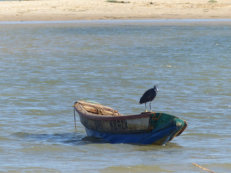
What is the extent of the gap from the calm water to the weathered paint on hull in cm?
16

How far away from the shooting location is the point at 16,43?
4059 cm

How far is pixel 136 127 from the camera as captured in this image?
492 inches

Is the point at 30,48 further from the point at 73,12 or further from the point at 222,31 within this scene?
the point at 73,12

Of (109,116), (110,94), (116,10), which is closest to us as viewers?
(109,116)

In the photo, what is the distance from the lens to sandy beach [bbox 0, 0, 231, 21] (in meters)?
58.5

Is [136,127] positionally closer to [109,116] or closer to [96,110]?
[109,116]

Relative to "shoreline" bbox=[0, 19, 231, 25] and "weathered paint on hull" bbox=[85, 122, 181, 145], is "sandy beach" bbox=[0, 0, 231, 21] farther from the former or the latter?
"weathered paint on hull" bbox=[85, 122, 181, 145]

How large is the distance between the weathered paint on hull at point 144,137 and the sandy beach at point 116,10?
44.9m

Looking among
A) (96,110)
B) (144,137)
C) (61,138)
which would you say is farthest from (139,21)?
(144,137)

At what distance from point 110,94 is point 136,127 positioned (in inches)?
291

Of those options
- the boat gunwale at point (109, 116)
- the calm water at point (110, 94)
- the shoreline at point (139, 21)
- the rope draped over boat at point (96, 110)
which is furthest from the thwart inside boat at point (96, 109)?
the shoreline at point (139, 21)

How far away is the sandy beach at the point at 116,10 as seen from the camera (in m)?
58.5

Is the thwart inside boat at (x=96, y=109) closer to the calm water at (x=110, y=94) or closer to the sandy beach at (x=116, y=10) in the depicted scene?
the calm water at (x=110, y=94)

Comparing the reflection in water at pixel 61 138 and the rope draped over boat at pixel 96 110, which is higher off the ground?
the rope draped over boat at pixel 96 110
